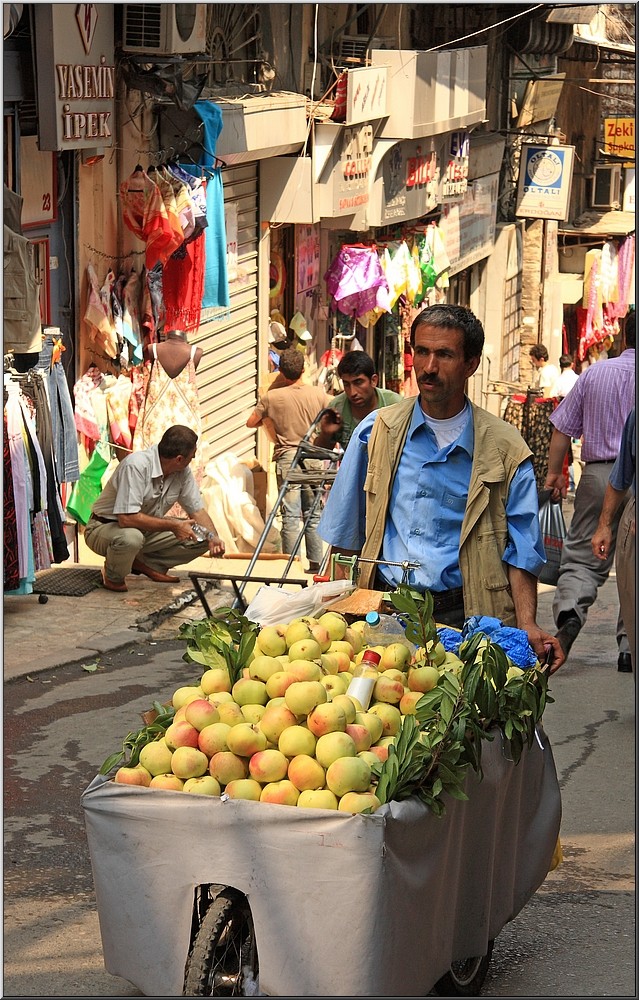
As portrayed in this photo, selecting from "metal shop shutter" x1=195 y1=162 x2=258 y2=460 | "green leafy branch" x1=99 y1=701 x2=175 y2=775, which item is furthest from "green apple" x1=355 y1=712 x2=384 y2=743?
"metal shop shutter" x1=195 y1=162 x2=258 y2=460

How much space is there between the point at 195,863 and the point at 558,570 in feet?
18.2

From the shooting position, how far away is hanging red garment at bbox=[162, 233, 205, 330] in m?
12.0

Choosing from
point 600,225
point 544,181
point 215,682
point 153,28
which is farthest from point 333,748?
point 600,225

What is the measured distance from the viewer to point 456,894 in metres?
3.59

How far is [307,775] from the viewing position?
324cm

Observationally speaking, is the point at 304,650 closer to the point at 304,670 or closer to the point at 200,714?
the point at 304,670

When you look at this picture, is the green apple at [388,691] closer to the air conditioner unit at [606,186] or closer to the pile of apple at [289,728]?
the pile of apple at [289,728]

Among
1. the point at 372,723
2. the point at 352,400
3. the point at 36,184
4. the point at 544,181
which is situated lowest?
the point at 352,400

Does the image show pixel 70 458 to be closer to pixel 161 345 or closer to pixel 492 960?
pixel 161 345

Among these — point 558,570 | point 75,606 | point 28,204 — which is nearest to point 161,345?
point 28,204

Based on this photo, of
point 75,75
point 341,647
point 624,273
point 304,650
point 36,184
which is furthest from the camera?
point 624,273

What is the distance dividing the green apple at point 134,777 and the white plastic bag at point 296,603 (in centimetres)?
94

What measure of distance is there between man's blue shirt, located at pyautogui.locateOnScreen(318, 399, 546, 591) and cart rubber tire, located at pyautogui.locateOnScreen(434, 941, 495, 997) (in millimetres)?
1159

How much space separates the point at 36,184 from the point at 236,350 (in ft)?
16.0
